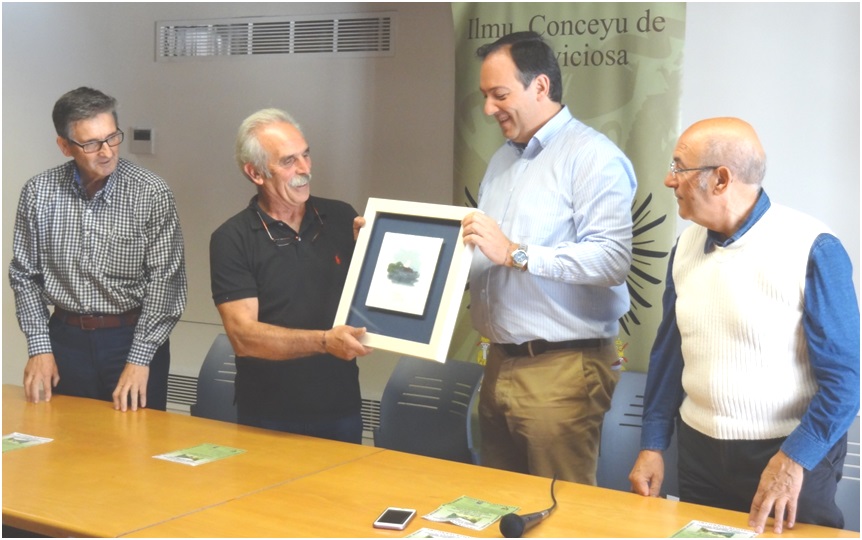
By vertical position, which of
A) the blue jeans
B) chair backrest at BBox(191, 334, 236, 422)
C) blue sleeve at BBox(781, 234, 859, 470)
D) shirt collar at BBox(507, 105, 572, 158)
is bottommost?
chair backrest at BBox(191, 334, 236, 422)

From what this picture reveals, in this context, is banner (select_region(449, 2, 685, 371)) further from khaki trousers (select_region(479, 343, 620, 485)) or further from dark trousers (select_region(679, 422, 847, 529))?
dark trousers (select_region(679, 422, 847, 529))

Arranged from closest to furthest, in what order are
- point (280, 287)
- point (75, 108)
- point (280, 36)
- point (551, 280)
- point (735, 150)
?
point (735, 150), point (551, 280), point (280, 287), point (75, 108), point (280, 36)

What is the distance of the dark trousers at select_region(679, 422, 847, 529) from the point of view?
2.12 metres

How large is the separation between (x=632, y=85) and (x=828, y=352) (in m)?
2.26

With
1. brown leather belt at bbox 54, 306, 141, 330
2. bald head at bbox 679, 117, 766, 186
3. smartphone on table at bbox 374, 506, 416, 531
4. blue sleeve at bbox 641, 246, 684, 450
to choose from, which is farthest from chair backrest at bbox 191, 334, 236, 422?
bald head at bbox 679, 117, 766, 186

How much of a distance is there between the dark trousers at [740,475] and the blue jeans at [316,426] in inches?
47.3

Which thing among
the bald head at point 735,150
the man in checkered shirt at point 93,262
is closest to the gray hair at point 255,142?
the man in checkered shirt at point 93,262

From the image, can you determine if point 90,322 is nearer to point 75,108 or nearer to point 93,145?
point 93,145

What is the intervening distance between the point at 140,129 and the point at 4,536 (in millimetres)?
4064

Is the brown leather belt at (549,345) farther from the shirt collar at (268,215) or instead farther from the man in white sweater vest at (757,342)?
the shirt collar at (268,215)

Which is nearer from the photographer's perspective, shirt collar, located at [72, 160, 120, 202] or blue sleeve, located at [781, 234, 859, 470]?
blue sleeve, located at [781, 234, 859, 470]

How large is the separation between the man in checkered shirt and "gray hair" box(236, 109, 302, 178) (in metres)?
0.59

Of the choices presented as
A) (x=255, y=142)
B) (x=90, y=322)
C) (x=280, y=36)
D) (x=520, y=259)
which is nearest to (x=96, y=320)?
(x=90, y=322)

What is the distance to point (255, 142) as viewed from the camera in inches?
120
